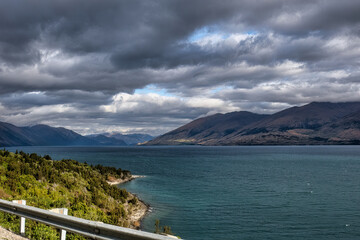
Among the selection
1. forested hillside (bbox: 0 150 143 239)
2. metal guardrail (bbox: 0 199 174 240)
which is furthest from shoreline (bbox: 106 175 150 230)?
metal guardrail (bbox: 0 199 174 240)

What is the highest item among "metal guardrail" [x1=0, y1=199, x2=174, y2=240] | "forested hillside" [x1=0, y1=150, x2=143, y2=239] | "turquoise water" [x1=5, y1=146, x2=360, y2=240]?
"metal guardrail" [x1=0, y1=199, x2=174, y2=240]

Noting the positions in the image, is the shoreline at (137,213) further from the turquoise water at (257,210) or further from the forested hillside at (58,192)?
the turquoise water at (257,210)

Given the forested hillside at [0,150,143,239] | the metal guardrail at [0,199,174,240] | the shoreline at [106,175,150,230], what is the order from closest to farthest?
1. the metal guardrail at [0,199,174,240]
2. the forested hillside at [0,150,143,239]
3. the shoreline at [106,175,150,230]

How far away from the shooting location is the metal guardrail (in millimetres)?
6700

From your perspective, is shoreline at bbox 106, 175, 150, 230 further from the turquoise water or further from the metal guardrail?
the metal guardrail

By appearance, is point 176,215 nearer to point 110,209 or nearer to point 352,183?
point 110,209

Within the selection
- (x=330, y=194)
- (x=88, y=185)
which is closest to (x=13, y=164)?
(x=88, y=185)

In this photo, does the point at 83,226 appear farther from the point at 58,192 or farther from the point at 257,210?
the point at 257,210

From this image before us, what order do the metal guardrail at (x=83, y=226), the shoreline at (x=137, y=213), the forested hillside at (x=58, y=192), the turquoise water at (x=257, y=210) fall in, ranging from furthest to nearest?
the shoreline at (x=137, y=213) → the turquoise water at (x=257, y=210) → the forested hillside at (x=58, y=192) → the metal guardrail at (x=83, y=226)

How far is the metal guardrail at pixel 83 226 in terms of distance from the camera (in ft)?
22.0

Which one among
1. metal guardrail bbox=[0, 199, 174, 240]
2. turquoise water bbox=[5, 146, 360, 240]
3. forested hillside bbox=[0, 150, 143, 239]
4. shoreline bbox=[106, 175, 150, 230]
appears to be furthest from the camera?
shoreline bbox=[106, 175, 150, 230]

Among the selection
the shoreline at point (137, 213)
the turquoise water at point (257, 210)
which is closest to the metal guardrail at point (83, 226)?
the turquoise water at point (257, 210)

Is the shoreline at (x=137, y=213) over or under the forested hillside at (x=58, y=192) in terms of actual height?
under

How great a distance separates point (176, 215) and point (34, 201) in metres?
21.8
